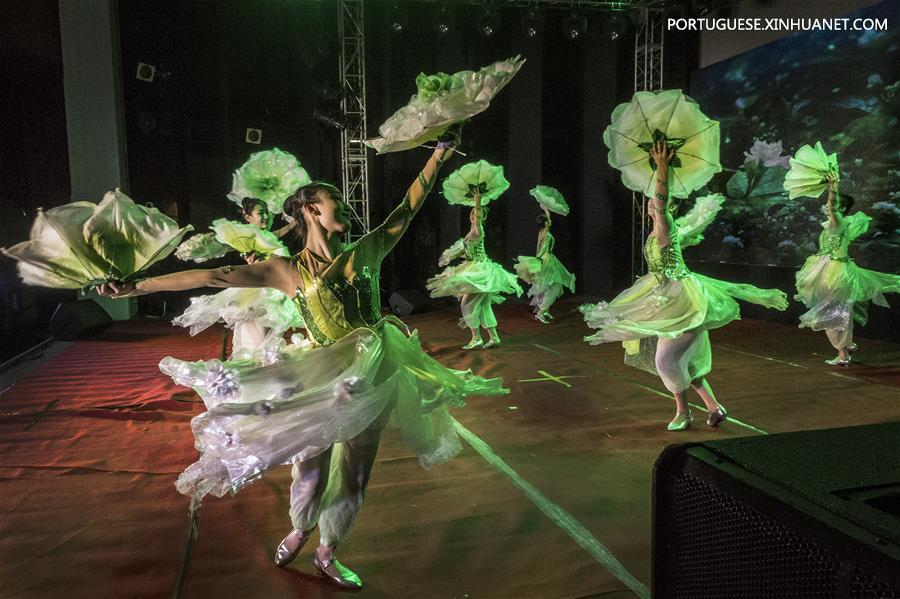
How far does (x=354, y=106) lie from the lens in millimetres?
11609

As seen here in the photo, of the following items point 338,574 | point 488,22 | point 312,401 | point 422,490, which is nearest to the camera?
point 312,401

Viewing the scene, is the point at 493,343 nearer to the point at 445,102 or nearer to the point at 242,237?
the point at 242,237

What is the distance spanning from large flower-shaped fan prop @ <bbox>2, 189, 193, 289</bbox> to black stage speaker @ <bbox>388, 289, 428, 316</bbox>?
9.45 meters

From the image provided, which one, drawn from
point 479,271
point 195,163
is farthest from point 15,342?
point 479,271

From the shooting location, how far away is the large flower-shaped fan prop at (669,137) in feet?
13.7

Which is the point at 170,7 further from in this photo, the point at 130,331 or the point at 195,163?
the point at 130,331

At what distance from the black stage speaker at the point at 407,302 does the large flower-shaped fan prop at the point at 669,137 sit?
7473 mm

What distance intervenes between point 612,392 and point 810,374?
2319 mm

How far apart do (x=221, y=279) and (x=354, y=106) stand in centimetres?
985

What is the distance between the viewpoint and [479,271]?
8180 millimetres

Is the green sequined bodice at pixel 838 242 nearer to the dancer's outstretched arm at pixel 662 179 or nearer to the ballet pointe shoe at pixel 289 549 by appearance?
the dancer's outstretched arm at pixel 662 179

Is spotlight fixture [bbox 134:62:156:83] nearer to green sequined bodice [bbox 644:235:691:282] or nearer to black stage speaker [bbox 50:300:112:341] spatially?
black stage speaker [bbox 50:300:112:341]

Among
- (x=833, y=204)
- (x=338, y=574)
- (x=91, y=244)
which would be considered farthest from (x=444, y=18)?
(x=338, y=574)

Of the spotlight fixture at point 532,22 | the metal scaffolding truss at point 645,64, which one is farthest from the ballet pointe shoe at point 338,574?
the spotlight fixture at point 532,22
